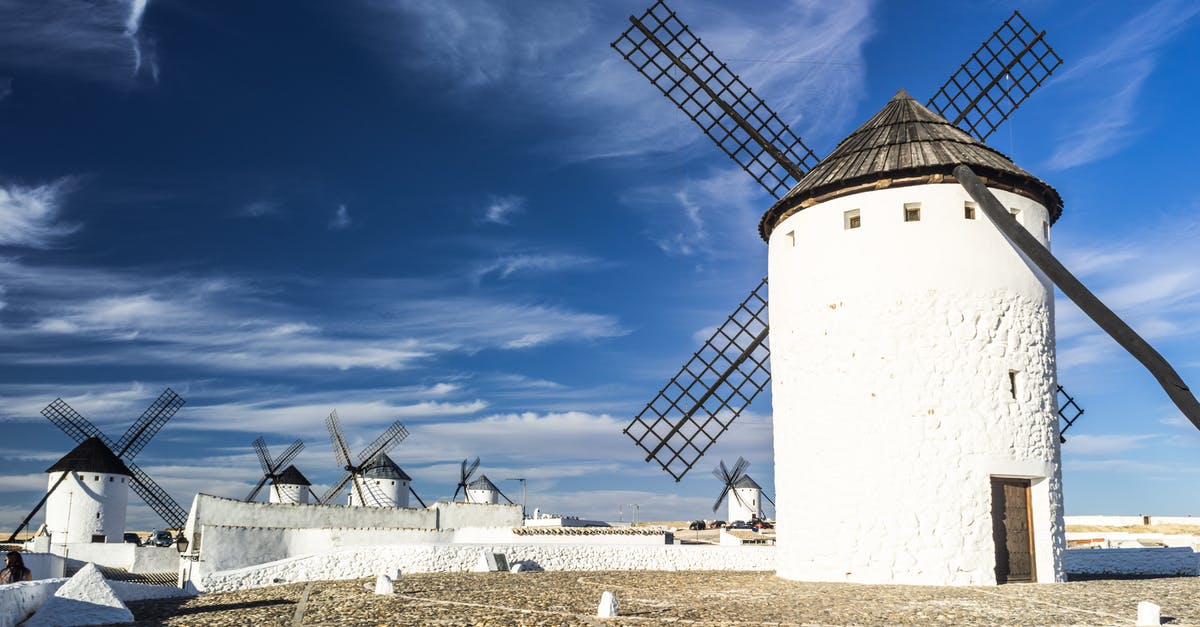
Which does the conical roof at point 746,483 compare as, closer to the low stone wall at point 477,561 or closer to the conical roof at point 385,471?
the conical roof at point 385,471

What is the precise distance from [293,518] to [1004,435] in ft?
65.3

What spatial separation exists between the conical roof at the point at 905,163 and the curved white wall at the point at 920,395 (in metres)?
0.25

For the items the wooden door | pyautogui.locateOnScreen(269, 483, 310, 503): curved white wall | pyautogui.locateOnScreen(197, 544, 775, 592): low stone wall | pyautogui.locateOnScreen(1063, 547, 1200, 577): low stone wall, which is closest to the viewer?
the wooden door

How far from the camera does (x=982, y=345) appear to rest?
43.6ft

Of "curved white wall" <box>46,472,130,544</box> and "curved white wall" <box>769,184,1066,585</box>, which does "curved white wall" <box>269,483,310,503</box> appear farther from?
"curved white wall" <box>769,184,1066,585</box>

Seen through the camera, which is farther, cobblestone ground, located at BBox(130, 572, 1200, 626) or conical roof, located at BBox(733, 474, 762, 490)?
conical roof, located at BBox(733, 474, 762, 490)

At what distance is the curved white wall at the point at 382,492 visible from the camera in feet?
146

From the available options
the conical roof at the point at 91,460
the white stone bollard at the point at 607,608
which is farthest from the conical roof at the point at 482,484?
the white stone bollard at the point at 607,608

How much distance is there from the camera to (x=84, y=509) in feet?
119

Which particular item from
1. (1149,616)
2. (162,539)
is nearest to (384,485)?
(162,539)

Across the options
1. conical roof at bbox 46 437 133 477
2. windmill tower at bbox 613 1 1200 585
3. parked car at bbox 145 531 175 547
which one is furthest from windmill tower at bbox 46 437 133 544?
windmill tower at bbox 613 1 1200 585

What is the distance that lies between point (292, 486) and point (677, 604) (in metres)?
43.0

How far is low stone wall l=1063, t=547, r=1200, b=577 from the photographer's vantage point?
1864cm

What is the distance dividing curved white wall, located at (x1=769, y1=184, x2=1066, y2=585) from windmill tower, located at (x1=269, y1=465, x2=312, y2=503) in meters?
38.8
